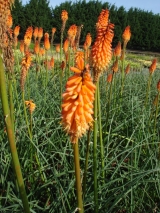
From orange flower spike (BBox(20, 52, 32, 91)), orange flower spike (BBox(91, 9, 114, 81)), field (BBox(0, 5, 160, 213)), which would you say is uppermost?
orange flower spike (BBox(91, 9, 114, 81))

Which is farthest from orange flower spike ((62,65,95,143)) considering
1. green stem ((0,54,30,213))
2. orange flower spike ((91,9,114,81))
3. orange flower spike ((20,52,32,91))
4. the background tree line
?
the background tree line

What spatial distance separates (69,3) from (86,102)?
2871cm

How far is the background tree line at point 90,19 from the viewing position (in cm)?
2373

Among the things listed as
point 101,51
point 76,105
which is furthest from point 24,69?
point 76,105

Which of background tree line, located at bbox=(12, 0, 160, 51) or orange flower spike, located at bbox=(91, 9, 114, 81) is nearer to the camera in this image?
orange flower spike, located at bbox=(91, 9, 114, 81)

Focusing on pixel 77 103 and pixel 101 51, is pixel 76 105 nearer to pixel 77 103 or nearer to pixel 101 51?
pixel 77 103

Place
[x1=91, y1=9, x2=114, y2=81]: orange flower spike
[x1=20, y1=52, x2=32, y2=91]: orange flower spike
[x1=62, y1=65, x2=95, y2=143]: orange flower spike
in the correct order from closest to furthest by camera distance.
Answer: [x1=62, y1=65, x2=95, y2=143]: orange flower spike → [x1=91, y1=9, x2=114, y2=81]: orange flower spike → [x1=20, y1=52, x2=32, y2=91]: orange flower spike

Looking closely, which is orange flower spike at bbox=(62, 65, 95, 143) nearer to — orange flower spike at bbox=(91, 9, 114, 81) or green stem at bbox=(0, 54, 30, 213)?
green stem at bbox=(0, 54, 30, 213)

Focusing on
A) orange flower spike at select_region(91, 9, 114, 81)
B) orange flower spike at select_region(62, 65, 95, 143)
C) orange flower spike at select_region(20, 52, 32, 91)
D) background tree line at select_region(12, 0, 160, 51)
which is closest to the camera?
orange flower spike at select_region(62, 65, 95, 143)

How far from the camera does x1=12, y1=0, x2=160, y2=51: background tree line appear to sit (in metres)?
23.7

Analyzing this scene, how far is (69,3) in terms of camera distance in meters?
28.6

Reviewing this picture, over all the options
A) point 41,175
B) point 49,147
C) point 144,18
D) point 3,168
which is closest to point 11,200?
point 41,175

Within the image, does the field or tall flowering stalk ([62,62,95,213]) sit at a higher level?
tall flowering stalk ([62,62,95,213])

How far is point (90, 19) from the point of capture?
27.9m
